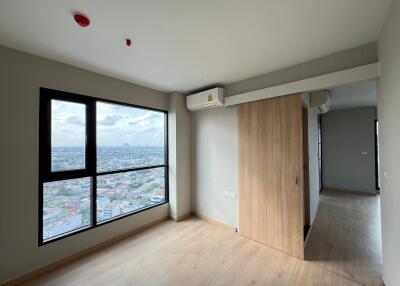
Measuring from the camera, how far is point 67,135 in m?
2.42

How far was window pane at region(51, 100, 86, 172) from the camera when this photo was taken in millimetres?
2309

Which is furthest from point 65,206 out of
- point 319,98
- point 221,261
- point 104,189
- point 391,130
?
point 319,98

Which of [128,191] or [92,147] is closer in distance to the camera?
[92,147]

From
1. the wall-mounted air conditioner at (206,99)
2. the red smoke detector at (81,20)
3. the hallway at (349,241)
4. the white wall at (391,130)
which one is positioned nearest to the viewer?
the white wall at (391,130)

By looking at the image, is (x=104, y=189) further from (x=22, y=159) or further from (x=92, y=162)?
(x=22, y=159)

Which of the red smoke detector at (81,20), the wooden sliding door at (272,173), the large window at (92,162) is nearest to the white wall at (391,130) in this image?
the wooden sliding door at (272,173)

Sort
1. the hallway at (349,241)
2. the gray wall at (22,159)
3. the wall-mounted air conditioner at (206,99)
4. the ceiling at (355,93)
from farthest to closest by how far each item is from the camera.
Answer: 1. the ceiling at (355,93)
2. the wall-mounted air conditioner at (206,99)
3. the hallway at (349,241)
4. the gray wall at (22,159)

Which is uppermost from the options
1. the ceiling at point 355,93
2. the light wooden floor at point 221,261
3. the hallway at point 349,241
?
the ceiling at point 355,93

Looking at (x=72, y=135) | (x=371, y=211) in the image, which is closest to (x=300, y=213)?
(x=371, y=211)

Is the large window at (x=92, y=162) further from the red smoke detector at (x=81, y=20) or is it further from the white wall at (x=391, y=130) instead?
the white wall at (x=391, y=130)

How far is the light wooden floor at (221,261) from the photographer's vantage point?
78.7 inches

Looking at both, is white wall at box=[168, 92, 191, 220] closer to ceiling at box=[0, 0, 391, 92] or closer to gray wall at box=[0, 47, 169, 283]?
ceiling at box=[0, 0, 391, 92]

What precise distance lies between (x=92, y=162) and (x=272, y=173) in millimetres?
2651

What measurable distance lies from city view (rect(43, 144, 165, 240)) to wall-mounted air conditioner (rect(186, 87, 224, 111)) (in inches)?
43.4
